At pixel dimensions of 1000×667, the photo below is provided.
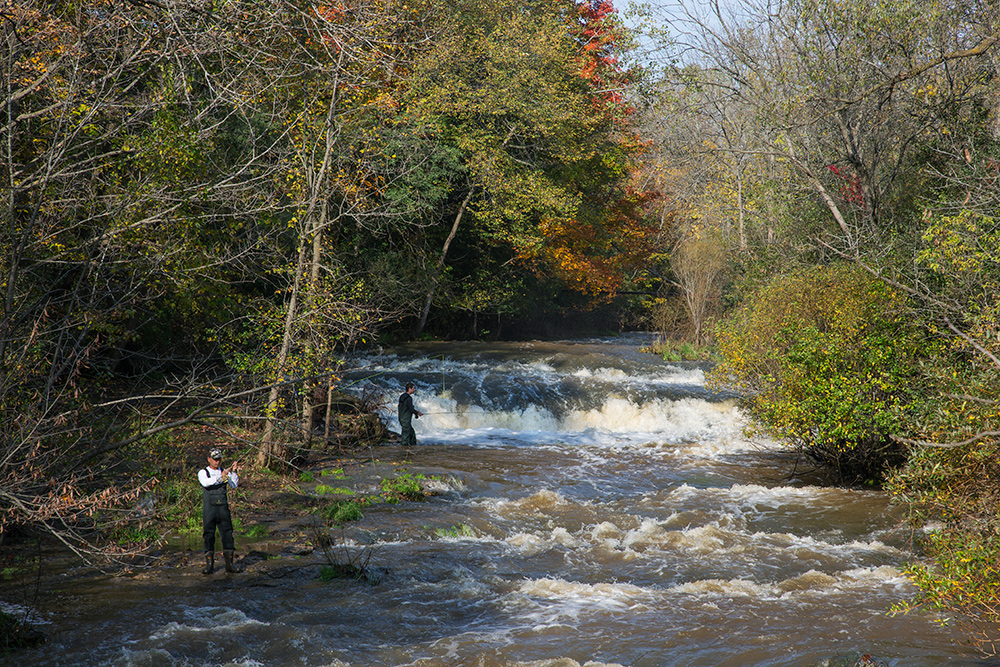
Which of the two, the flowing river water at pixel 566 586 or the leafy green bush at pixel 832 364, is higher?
the leafy green bush at pixel 832 364

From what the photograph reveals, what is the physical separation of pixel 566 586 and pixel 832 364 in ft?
19.0

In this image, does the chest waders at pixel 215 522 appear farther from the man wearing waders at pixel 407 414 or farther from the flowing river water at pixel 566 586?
the man wearing waders at pixel 407 414

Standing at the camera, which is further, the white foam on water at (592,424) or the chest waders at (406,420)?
the white foam on water at (592,424)

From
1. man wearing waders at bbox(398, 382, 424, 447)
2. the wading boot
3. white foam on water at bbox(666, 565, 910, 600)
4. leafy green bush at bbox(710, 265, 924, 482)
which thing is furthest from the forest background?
man wearing waders at bbox(398, 382, 424, 447)

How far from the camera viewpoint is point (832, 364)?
464 inches

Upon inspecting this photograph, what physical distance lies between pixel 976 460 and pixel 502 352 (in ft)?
63.3

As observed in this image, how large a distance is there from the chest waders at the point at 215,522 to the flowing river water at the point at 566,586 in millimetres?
346

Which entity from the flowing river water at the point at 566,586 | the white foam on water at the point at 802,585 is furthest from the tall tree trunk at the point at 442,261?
the white foam on water at the point at 802,585

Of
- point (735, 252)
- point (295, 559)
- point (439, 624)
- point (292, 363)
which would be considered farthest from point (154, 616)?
point (735, 252)

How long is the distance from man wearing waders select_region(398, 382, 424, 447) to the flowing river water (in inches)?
19.0

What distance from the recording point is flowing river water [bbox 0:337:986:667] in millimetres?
7160

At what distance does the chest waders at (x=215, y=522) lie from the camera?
8.93m

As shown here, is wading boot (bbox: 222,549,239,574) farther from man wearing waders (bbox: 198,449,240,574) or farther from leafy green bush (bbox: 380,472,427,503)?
leafy green bush (bbox: 380,472,427,503)

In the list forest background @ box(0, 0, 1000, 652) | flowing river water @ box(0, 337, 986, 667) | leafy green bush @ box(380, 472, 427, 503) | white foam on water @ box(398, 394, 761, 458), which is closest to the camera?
forest background @ box(0, 0, 1000, 652)
